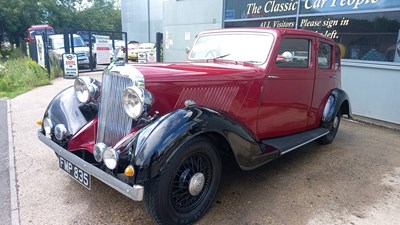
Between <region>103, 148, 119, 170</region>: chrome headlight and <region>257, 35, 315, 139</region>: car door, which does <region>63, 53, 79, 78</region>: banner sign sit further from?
<region>103, 148, 119, 170</region>: chrome headlight

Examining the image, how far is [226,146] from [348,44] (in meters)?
5.07

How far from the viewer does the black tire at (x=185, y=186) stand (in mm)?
2348

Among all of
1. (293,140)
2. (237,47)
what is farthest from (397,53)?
(237,47)

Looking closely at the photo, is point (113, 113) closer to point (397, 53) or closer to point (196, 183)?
point (196, 183)

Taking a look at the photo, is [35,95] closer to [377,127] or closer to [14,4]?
[377,127]

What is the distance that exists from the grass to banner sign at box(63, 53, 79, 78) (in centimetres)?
72

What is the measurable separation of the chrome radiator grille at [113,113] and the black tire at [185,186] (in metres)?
0.58

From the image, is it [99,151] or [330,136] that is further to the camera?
[330,136]

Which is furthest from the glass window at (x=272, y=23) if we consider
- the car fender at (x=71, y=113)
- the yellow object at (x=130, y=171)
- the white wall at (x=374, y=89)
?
the yellow object at (x=130, y=171)

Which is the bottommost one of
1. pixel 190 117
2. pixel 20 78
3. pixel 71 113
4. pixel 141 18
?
pixel 20 78

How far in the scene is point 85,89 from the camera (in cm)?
320

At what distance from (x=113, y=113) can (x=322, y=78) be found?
2.94 metres

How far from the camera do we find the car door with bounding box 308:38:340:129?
13.9 ft

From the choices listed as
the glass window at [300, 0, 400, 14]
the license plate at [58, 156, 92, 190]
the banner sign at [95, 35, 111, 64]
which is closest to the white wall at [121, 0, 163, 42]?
the banner sign at [95, 35, 111, 64]
